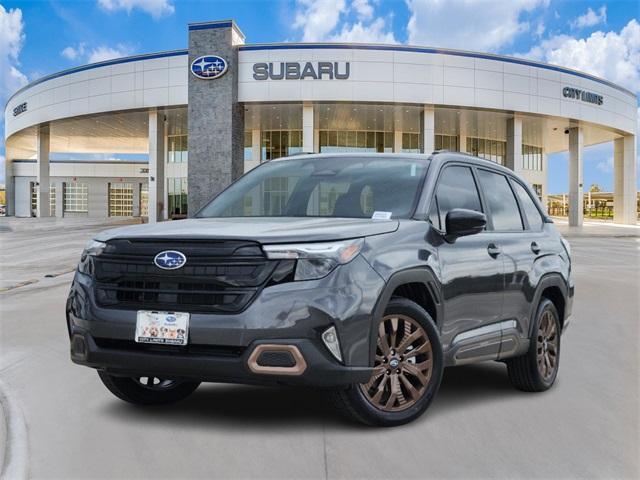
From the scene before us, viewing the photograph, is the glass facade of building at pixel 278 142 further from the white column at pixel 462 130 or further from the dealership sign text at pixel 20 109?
the dealership sign text at pixel 20 109

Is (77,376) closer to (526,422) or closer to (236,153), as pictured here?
(526,422)

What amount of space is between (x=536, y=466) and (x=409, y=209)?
184 cm

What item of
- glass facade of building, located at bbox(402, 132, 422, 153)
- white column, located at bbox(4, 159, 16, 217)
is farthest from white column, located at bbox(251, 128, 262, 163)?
white column, located at bbox(4, 159, 16, 217)

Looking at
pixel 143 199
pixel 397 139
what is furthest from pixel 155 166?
pixel 143 199

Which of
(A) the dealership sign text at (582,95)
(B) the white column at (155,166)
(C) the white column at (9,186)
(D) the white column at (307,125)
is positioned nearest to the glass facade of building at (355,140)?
(D) the white column at (307,125)

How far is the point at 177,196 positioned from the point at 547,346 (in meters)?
54.0

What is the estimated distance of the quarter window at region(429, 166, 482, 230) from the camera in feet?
17.2

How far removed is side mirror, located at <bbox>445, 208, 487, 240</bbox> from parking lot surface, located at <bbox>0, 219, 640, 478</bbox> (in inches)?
49.1

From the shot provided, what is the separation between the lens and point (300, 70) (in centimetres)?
4312

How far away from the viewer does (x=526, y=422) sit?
4949 millimetres

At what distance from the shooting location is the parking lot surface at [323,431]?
3959 millimetres

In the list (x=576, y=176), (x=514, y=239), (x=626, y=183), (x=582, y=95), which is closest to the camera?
(x=514, y=239)

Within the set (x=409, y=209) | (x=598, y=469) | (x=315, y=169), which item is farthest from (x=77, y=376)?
(x=598, y=469)

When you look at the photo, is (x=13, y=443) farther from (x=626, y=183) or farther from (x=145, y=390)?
(x=626, y=183)
